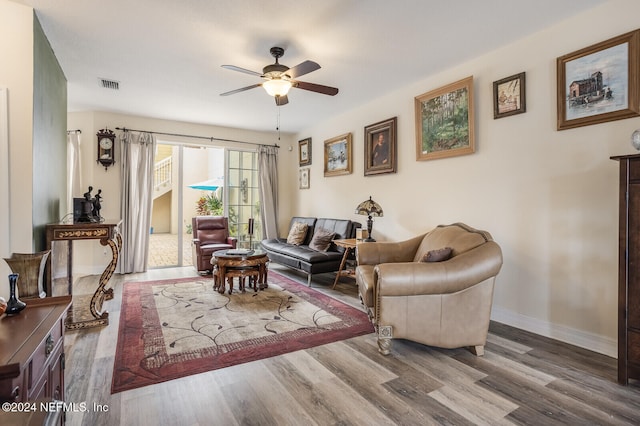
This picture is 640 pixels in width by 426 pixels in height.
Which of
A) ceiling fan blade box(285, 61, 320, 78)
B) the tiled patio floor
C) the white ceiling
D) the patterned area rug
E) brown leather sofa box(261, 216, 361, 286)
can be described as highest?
the white ceiling

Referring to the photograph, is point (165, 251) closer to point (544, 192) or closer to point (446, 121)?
point (446, 121)

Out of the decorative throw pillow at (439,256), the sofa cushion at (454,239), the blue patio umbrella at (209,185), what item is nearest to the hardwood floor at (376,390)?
the decorative throw pillow at (439,256)

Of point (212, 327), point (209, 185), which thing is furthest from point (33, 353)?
point (209, 185)

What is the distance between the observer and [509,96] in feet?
10.3

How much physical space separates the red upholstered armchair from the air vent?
2293 millimetres

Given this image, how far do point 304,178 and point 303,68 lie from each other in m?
3.90

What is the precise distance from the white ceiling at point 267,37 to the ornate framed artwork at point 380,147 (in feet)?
1.61

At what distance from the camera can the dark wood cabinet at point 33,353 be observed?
96cm

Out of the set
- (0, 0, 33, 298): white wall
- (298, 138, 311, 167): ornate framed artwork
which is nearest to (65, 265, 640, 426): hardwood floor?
(0, 0, 33, 298): white wall

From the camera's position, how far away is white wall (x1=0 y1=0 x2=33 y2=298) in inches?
101

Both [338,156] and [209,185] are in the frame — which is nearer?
[338,156]

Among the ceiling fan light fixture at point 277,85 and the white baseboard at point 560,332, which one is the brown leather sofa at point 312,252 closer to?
the white baseboard at point 560,332

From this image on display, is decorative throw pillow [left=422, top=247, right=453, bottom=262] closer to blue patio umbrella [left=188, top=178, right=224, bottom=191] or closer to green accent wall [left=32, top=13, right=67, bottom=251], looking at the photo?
green accent wall [left=32, top=13, right=67, bottom=251]

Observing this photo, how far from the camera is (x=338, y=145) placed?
564 centimetres
